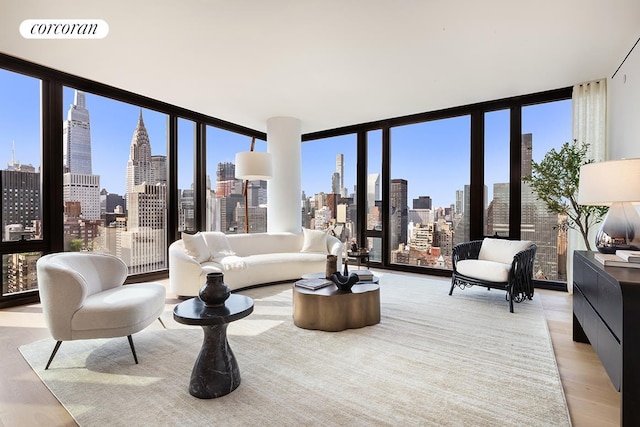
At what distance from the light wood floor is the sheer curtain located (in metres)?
1.70

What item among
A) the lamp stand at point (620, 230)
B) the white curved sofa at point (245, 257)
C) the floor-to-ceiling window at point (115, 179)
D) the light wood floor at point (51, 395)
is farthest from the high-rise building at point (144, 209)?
the lamp stand at point (620, 230)

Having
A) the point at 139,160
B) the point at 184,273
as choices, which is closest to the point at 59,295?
the point at 184,273

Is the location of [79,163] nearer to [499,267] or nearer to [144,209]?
[144,209]

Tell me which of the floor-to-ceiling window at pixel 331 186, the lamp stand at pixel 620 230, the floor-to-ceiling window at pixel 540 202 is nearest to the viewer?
the lamp stand at pixel 620 230

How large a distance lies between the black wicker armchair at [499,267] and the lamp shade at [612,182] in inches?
54.0

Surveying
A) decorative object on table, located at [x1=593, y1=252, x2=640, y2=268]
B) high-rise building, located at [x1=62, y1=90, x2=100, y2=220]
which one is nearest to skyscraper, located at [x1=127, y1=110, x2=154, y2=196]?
high-rise building, located at [x1=62, y1=90, x2=100, y2=220]

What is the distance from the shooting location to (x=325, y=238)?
5648 millimetres

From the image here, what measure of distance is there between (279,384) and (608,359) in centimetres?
193

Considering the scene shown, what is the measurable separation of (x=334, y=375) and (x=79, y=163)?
4.47 m

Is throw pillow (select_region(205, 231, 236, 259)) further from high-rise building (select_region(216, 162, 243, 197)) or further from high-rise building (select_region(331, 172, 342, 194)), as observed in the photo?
high-rise building (select_region(331, 172, 342, 194))

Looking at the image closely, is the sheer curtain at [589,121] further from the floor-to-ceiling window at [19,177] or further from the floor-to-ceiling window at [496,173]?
the floor-to-ceiling window at [19,177]

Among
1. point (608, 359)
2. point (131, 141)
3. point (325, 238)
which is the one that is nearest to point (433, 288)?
point (325, 238)

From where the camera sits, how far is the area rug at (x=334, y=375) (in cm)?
179

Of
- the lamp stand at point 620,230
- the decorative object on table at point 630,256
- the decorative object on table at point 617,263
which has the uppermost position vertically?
the lamp stand at point 620,230
